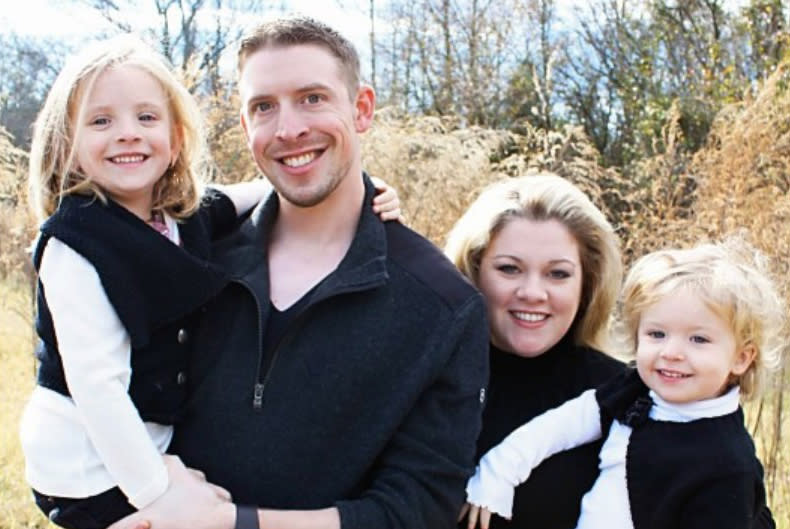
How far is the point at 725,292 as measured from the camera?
225cm

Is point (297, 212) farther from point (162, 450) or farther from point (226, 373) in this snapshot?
point (162, 450)

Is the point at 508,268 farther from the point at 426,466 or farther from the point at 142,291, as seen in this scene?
the point at 142,291

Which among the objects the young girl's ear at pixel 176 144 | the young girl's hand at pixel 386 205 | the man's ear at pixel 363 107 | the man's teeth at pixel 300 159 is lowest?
the young girl's hand at pixel 386 205

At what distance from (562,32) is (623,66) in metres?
2.08

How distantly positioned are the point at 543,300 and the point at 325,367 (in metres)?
0.62

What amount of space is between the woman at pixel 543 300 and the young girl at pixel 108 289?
0.71m

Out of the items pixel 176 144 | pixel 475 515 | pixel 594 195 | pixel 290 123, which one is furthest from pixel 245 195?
pixel 594 195

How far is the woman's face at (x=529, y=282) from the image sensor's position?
2.48 meters

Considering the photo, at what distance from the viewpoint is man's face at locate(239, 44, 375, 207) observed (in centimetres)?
231

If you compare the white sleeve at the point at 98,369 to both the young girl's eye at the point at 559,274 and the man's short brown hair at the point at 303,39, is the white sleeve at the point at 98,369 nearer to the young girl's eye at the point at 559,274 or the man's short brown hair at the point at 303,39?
the man's short brown hair at the point at 303,39

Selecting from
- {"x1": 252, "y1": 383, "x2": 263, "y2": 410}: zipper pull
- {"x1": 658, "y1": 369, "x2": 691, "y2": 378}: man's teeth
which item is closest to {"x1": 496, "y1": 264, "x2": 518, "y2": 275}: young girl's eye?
{"x1": 658, "y1": 369, "x2": 691, "y2": 378}: man's teeth

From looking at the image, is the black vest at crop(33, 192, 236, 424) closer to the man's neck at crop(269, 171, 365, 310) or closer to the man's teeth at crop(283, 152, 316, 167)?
the man's neck at crop(269, 171, 365, 310)

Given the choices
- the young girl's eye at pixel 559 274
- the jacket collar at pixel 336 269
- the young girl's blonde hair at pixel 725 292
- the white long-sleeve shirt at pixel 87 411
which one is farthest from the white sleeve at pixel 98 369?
the young girl's blonde hair at pixel 725 292

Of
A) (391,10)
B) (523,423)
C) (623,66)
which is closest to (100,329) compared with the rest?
(523,423)
